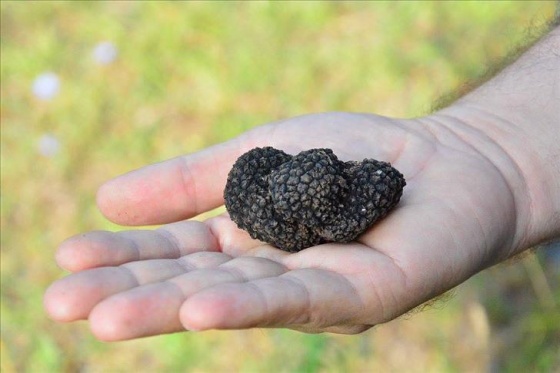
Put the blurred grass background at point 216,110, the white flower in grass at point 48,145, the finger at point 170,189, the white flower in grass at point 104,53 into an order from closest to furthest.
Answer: the finger at point 170,189, the blurred grass background at point 216,110, the white flower in grass at point 48,145, the white flower in grass at point 104,53

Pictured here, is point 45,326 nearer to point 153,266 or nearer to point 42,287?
point 42,287

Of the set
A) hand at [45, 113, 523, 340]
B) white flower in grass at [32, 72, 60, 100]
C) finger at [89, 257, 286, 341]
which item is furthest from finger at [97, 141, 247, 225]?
white flower in grass at [32, 72, 60, 100]

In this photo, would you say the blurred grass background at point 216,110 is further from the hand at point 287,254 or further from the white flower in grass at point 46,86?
the hand at point 287,254

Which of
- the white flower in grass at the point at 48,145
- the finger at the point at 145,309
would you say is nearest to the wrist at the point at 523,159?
the finger at the point at 145,309

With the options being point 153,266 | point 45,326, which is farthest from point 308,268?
point 45,326

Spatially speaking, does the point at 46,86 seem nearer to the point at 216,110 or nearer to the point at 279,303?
the point at 216,110

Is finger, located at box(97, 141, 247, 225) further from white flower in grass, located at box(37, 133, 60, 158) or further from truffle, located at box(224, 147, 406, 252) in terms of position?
white flower in grass, located at box(37, 133, 60, 158)
